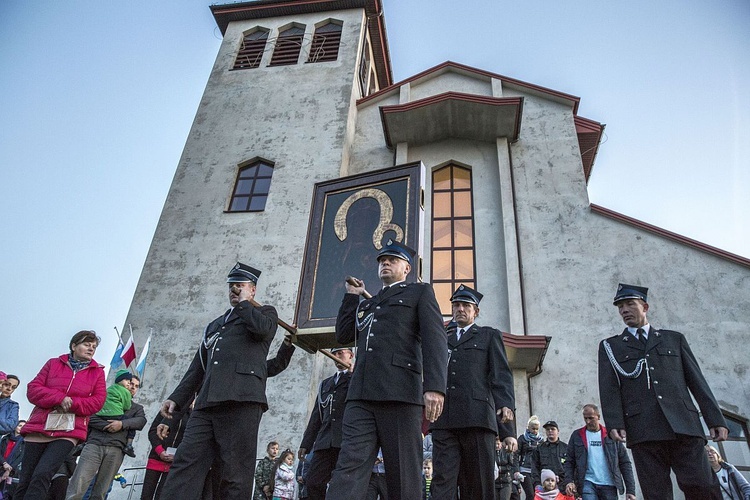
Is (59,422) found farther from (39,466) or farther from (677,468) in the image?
(677,468)

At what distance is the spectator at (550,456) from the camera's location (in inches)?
307

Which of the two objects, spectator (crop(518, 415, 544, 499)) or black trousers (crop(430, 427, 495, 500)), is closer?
black trousers (crop(430, 427, 495, 500))

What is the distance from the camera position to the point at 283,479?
910 centimetres

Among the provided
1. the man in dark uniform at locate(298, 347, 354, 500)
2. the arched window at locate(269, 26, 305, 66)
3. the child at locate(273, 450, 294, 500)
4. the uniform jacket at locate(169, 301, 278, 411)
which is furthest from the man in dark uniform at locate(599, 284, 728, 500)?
the arched window at locate(269, 26, 305, 66)

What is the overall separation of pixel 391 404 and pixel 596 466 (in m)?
4.72

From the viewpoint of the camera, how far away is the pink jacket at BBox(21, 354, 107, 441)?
5.12 m

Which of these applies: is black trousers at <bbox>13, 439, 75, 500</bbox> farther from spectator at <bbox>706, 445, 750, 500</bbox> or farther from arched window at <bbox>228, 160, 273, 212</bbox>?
arched window at <bbox>228, 160, 273, 212</bbox>

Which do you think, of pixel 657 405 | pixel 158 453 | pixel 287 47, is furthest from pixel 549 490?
pixel 287 47

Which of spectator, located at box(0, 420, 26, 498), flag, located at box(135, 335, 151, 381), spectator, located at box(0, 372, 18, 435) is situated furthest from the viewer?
flag, located at box(135, 335, 151, 381)

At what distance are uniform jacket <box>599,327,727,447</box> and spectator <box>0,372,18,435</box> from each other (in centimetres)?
720

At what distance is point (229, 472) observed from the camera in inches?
163

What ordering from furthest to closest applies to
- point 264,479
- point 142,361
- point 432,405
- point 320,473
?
1. point 142,361
2. point 264,479
3. point 320,473
4. point 432,405

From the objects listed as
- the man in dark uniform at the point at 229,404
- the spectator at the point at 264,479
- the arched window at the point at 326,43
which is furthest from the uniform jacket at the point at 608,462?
the arched window at the point at 326,43

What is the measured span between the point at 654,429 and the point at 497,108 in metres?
10.5
